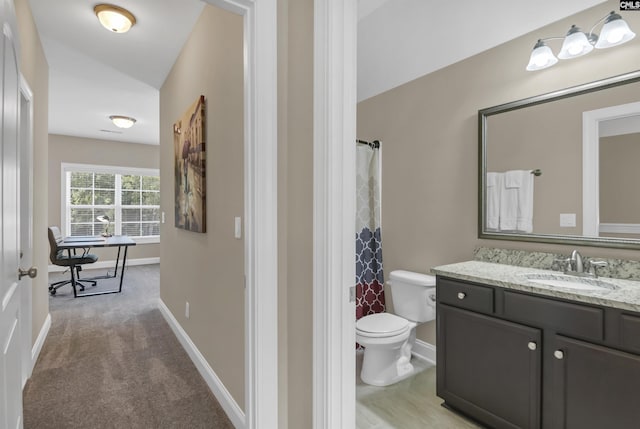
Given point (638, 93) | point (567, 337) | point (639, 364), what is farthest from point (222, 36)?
point (639, 364)

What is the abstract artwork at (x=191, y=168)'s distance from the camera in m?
2.29

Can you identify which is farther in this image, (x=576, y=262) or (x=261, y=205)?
(x=576, y=262)

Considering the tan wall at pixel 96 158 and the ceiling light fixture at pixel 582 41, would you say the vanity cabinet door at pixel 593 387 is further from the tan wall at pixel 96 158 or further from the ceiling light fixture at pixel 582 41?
the tan wall at pixel 96 158

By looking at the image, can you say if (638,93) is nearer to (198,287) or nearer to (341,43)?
(341,43)

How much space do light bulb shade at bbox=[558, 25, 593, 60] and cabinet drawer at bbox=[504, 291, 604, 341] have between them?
134cm

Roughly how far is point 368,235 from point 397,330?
34.8 inches

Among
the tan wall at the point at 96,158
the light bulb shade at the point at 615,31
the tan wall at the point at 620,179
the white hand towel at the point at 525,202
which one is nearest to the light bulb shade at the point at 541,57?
the light bulb shade at the point at 615,31

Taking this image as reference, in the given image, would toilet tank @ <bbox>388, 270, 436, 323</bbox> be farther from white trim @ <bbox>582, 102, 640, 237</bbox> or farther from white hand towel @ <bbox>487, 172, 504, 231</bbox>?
white trim @ <bbox>582, 102, 640, 237</bbox>

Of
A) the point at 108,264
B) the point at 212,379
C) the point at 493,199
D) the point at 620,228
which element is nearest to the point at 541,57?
the point at 493,199

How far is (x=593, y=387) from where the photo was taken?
1.44m

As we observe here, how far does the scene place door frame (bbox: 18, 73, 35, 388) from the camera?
89.2 inches

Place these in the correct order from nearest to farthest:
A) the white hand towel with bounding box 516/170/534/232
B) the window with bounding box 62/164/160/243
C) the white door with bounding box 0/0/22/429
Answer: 1. the white door with bounding box 0/0/22/429
2. the white hand towel with bounding box 516/170/534/232
3. the window with bounding box 62/164/160/243

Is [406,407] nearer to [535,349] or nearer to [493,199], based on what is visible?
[535,349]

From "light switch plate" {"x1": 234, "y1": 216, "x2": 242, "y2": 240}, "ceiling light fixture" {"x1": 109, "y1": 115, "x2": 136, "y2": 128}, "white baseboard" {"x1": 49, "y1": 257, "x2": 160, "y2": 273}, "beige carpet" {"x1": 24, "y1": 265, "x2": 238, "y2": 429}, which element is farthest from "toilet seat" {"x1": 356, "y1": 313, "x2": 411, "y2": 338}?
"white baseboard" {"x1": 49, "y1": 257, "x2": 160, "y2": 273}
